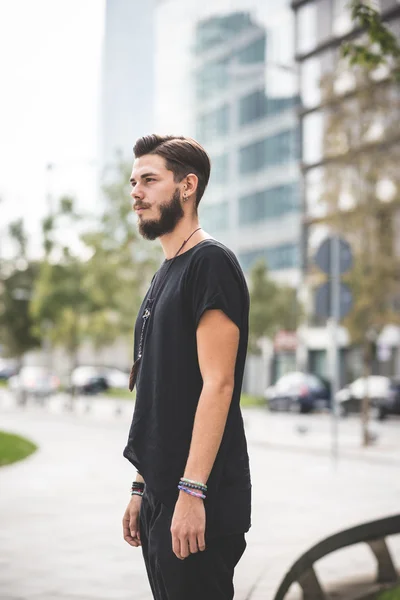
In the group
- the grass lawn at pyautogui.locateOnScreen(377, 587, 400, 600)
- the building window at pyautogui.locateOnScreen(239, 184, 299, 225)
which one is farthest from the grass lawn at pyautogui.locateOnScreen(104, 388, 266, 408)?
the grass lawn at pyautogui.locateOnScreen(377, 587, 400, 600)

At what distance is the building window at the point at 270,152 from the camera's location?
60.6 metres

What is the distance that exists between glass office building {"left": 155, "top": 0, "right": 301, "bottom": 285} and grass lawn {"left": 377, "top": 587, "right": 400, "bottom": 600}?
2110 inches

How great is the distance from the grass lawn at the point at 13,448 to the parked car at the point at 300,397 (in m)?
20.1

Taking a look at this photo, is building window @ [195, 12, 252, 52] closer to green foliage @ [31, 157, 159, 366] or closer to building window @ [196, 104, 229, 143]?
building window @ [196, 104, 229, 143]

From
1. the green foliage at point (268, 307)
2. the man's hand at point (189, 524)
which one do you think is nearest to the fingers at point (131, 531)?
the man's hand at point (189, 524)

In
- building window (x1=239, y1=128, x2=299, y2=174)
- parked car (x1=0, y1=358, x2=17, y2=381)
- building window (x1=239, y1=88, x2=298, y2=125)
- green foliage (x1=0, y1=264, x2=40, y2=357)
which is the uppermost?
building window (x1=239, y1=88, x2=298, y2=125)

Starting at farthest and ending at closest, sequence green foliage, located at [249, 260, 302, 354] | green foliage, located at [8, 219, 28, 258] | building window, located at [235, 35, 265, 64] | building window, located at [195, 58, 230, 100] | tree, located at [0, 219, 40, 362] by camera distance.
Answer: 1. tree, located at [0, 219, 40, 362]
2. green foliage, located at [8, 219, 28, 258]
3. building window, located at [195, 58, 230, 100]
4. building window, located at [235, 35, 265, 64]
5. green foliage, located at [249, 260, 302, 354]

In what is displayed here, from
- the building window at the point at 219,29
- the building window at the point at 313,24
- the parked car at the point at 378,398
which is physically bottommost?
the parked car at the point at 378,398

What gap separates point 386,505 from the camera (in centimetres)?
1069

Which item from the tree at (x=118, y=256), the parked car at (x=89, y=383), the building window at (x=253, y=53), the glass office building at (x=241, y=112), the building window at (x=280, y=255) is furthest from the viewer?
the building window at (x=253, y=53)

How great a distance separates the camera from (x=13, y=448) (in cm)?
1781

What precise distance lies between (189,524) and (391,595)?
259cm

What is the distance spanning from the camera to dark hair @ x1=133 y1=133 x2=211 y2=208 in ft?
8.95

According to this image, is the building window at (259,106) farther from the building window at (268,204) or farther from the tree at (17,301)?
the tree at (17,301)
